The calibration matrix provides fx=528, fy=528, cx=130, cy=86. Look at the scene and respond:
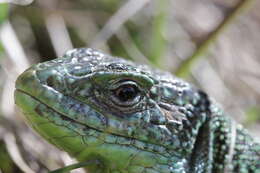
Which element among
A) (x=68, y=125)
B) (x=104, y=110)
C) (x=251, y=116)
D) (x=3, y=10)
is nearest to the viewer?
(x=68, y=125)

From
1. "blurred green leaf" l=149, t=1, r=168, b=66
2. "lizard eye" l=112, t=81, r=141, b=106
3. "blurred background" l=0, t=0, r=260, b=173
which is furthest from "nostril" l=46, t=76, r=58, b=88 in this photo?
"blurred green leaf" l=149, t=1, r=168, b=66

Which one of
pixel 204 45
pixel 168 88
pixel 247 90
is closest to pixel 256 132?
pixel 247 90

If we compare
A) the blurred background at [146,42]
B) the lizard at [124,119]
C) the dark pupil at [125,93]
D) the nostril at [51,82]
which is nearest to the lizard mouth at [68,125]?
the lizard at [124,119]

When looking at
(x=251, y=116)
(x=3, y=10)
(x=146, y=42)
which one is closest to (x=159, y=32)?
(x=251, y=116)

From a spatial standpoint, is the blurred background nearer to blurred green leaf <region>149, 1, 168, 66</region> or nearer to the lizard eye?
blurred green leaf <region>149, 1, 168, 66</region>

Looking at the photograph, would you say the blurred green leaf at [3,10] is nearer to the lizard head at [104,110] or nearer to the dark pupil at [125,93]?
the lizard head at [104,110]

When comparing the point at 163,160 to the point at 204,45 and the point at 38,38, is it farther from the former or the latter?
the point at 38,38

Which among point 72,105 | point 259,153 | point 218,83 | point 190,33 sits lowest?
point 72,105

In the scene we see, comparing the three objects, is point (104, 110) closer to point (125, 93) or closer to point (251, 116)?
point (125, 93)
